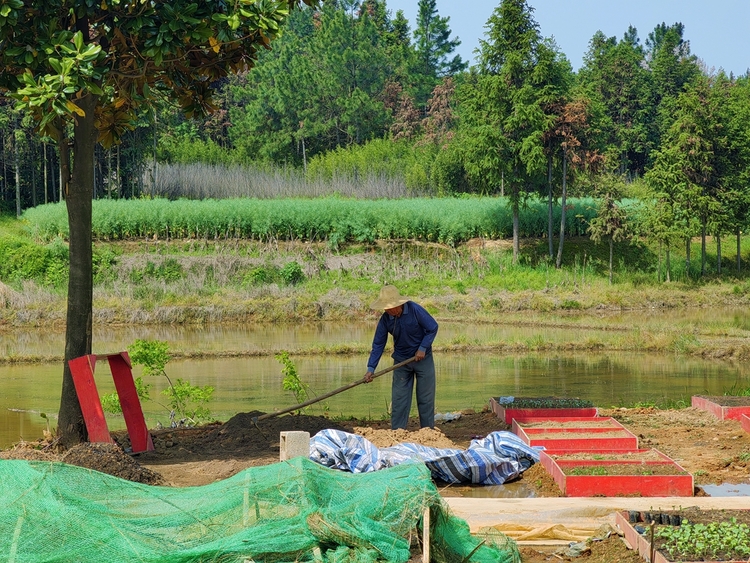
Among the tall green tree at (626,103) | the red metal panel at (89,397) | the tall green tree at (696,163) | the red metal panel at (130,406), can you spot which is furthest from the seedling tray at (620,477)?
the tall green tree at (626,103)

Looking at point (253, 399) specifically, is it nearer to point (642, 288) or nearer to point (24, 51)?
point (24, 51)

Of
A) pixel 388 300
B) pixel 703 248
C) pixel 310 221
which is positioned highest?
pixel 310 221

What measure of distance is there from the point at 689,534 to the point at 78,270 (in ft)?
22.2

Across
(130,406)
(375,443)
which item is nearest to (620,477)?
(375,443)

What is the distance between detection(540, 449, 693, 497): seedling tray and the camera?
8.05m

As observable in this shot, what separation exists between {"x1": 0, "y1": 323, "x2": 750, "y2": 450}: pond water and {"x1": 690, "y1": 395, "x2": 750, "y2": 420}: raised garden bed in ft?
5.93

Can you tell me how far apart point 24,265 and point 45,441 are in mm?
21117

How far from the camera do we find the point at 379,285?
3044 centimetres

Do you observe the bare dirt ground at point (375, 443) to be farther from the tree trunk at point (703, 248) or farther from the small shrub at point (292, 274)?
the tree trunk at point (703, 248)

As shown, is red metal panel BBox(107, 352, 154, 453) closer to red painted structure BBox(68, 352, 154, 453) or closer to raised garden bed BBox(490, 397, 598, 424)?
red painted structure BBox(68, 352, 154, 453)

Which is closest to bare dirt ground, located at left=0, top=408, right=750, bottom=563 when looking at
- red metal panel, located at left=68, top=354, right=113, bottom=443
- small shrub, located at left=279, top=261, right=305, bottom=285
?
red metal panel, located at left=68, top=354, right=113, bottom=443

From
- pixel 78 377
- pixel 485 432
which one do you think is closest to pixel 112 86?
pixel 78 377

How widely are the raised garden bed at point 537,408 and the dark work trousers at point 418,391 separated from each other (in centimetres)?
109

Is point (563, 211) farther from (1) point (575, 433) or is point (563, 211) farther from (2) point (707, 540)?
(2) point (707, 540)
